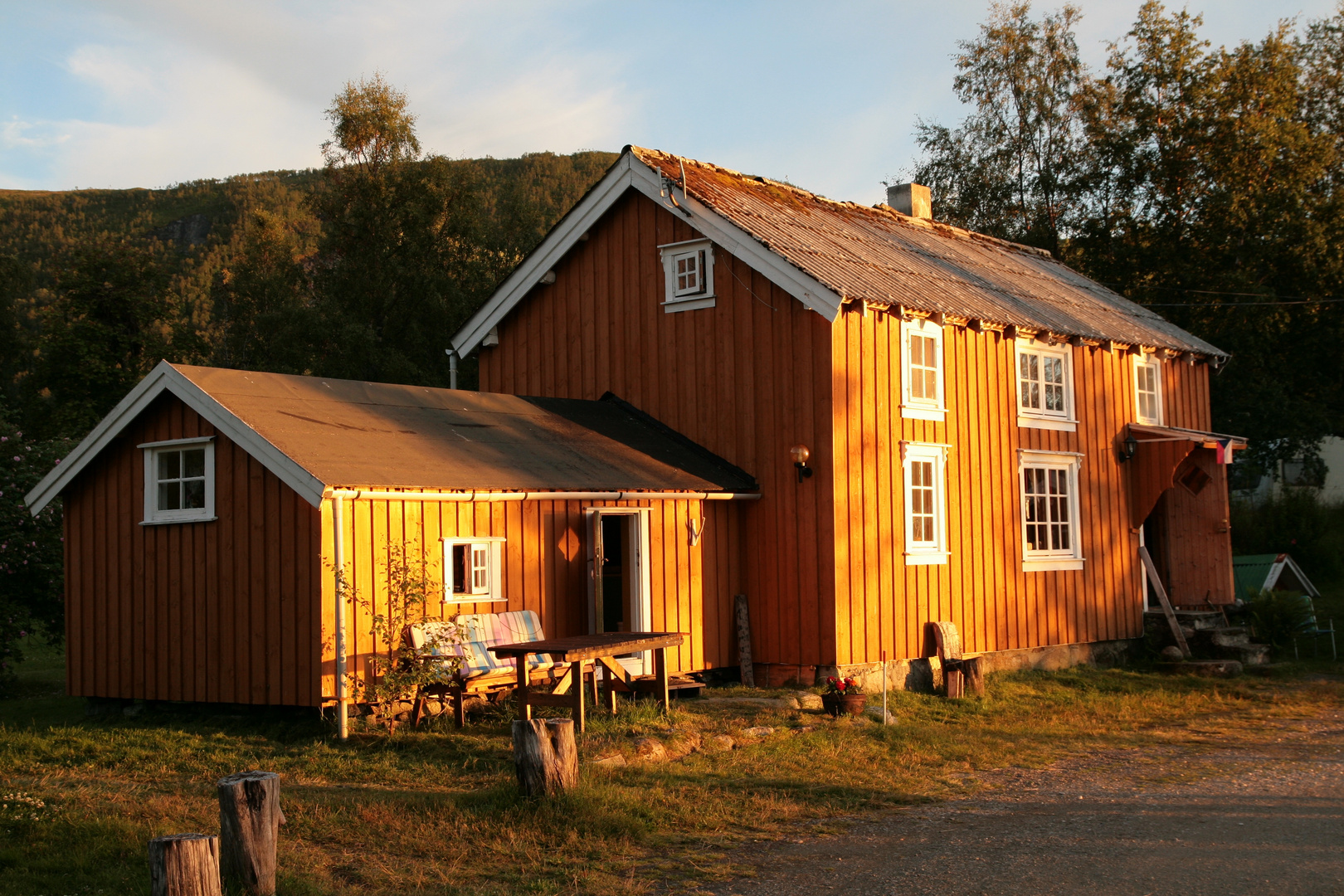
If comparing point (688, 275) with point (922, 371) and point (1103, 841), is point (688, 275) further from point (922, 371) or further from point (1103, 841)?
point (1103, 841)

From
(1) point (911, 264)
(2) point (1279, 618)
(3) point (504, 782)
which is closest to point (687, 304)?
(1) point (911, 264)

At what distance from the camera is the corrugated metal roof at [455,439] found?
1188cm

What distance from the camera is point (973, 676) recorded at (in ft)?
48.1

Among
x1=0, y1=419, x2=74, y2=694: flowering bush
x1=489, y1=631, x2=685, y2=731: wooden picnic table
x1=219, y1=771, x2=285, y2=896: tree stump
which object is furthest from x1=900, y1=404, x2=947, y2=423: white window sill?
x1=0, y1=419, x2=74, y2=694: flowering bush

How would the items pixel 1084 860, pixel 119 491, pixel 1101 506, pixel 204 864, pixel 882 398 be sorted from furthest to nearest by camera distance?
pixel 1101 506
pixel 882 398
pixel 119 491
pixel 1084 860
pixel 204 864

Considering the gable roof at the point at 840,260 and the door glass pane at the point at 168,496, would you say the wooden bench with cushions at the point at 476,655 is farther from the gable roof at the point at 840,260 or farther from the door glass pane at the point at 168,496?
the gable roof at the point at 840,260

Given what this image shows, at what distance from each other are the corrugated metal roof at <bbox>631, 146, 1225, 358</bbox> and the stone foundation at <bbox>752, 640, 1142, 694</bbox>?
14.3ft

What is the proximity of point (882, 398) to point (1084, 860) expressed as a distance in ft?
27.1

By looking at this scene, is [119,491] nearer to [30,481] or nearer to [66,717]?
[66,717]

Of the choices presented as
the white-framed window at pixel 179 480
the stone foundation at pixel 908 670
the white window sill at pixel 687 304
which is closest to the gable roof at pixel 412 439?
the white-framed window at pixel 179 480

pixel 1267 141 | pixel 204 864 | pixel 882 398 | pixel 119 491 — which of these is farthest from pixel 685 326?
pixel 1267 141

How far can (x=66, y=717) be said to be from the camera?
13.6 metres

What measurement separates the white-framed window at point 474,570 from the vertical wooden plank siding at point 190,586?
4.91 feet

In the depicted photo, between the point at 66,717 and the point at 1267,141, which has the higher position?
the point at 1267,141
